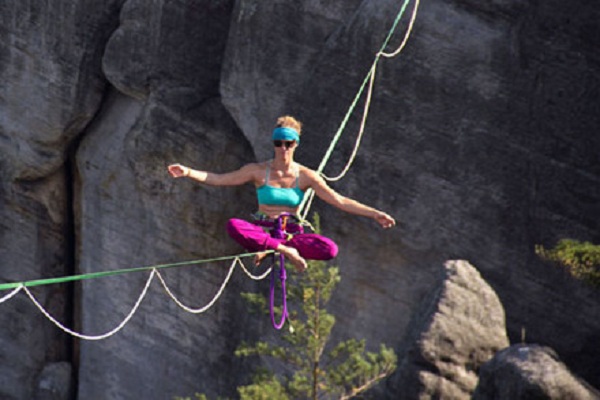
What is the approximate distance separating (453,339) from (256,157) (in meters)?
4.82

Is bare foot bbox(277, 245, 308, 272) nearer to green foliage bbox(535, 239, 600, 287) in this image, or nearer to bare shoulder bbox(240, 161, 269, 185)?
bare shoulder bbox(240, 161, 269, 185)

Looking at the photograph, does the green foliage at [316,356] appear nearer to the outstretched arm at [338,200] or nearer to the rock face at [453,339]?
the rock face at [453,339]

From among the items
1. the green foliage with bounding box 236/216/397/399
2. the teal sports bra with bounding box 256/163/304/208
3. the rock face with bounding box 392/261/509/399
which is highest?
the teal sports bra with bounding box 256/163/304/208

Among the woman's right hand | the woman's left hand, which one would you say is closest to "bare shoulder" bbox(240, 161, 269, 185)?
the woman's right hand

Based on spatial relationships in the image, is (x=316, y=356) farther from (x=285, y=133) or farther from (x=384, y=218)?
(x=285, y=133)

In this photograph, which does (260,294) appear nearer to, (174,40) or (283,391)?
(283,391)

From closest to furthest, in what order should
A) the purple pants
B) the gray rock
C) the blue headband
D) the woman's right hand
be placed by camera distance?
the woman's right hand < the blue headband < the purple pants < the gray rock

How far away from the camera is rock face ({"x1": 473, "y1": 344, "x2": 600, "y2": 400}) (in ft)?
65.2

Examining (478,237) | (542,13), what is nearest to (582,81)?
(542,13)

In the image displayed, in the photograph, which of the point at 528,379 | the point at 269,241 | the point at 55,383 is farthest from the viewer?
the point at 55,383

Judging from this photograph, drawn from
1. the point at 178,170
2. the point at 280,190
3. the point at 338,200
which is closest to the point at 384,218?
the point at 338,200

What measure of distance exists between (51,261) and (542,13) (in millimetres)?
11238

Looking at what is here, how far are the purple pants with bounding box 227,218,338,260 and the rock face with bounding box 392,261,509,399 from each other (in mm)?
5213

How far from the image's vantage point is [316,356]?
74.3 feet
